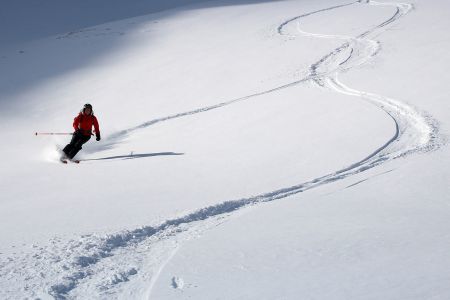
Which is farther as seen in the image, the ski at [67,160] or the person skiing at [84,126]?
the person skiing at [84,126]

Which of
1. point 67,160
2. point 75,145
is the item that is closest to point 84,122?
point 75,145

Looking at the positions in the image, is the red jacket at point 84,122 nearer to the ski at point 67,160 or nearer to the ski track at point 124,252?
the ski at point 67,160

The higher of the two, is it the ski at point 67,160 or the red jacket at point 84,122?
the red jacket at point 84,122

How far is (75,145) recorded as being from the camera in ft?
32.9

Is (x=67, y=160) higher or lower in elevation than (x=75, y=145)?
lower

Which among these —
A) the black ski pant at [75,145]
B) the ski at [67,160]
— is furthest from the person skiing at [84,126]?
the ski at [67,160]

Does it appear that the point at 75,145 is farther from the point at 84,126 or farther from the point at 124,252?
the point at 124,252

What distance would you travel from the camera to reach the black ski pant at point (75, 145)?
9867 millimetres

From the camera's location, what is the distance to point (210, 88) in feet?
46.5

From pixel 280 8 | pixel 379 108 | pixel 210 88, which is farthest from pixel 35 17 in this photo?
pixel 379 108

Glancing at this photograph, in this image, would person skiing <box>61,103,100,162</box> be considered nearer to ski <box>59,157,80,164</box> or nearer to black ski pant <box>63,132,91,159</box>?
black ski pant <box>63,132,91,159</box>

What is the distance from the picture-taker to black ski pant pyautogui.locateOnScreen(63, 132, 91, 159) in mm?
9867

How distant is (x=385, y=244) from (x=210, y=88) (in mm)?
9900

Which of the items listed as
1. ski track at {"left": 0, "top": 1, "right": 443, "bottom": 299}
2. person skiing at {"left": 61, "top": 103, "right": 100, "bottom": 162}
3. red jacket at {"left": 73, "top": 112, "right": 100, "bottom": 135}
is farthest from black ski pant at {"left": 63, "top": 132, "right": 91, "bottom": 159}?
ski track at {"left": 0, "top": 1, "right": 443, "bottom": 299}
